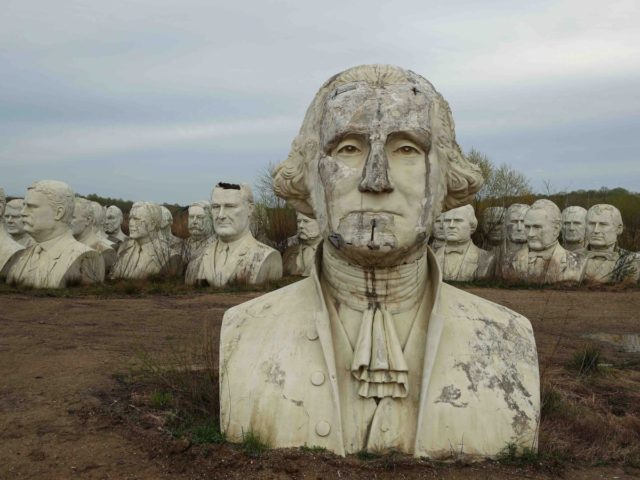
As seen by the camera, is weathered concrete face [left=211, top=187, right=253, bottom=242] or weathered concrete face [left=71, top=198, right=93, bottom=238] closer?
weathered concrete face [left=211, top=187, right=253, bottom=242]

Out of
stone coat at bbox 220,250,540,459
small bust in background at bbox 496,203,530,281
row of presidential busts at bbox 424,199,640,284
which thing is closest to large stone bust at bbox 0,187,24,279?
row of presidential busts at bbox 424,199,640,284

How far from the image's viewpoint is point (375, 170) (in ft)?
10.8

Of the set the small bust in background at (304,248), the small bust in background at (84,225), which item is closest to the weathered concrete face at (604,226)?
the small bust in background at (304,248)

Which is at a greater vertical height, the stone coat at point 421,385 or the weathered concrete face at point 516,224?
Result: the weathered concrete face at point 516,224

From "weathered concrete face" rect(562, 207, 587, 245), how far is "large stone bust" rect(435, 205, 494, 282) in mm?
2219

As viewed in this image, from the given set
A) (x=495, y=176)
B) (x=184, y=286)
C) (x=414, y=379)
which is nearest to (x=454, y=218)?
(x=184, y=286)

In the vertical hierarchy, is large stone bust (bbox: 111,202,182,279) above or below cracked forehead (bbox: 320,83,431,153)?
below

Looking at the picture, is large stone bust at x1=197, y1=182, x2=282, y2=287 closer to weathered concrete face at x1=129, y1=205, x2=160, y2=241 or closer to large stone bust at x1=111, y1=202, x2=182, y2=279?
large stone bust at x1=111, y1=202, x2=182, y2=279

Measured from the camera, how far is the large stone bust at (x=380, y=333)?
3.39m

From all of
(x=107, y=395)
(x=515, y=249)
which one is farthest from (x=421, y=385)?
(x=515, y=249)

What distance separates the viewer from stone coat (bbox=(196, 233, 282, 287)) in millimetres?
11852

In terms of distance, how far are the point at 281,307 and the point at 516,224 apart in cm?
1177

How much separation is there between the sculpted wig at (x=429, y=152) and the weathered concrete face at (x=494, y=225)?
13.3 m

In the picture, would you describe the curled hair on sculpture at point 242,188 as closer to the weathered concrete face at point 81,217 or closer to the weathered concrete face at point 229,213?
the weathered concrete face at point 229,213
